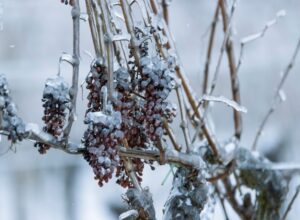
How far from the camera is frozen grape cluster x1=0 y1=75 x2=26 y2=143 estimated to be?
821mm

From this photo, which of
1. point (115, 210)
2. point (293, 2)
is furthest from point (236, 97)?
point (293, 2)

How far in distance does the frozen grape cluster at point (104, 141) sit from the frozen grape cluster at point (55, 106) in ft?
0.18

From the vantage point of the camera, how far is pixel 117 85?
34.2 inches

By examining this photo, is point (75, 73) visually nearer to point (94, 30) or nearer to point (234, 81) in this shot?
point (94, 30)

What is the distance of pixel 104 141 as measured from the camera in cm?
82

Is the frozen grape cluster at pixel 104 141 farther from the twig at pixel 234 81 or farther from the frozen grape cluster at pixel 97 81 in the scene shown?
the twig at pixel 234 81

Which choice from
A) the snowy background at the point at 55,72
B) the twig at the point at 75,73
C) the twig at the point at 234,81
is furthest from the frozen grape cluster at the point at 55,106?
the snowy background at the point at 55,72

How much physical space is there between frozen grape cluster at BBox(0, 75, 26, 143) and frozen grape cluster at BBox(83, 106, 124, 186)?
0.08m

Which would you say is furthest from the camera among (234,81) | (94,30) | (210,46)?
(210,46)

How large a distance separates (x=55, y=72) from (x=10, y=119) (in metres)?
3.99

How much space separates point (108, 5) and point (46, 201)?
4125 millimetres

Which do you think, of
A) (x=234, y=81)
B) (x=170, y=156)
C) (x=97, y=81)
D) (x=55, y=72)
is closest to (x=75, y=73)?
(x=97, y=81)

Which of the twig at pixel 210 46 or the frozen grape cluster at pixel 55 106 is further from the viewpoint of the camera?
the twig at pixel 210 46

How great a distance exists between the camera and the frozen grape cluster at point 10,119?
821 mm
